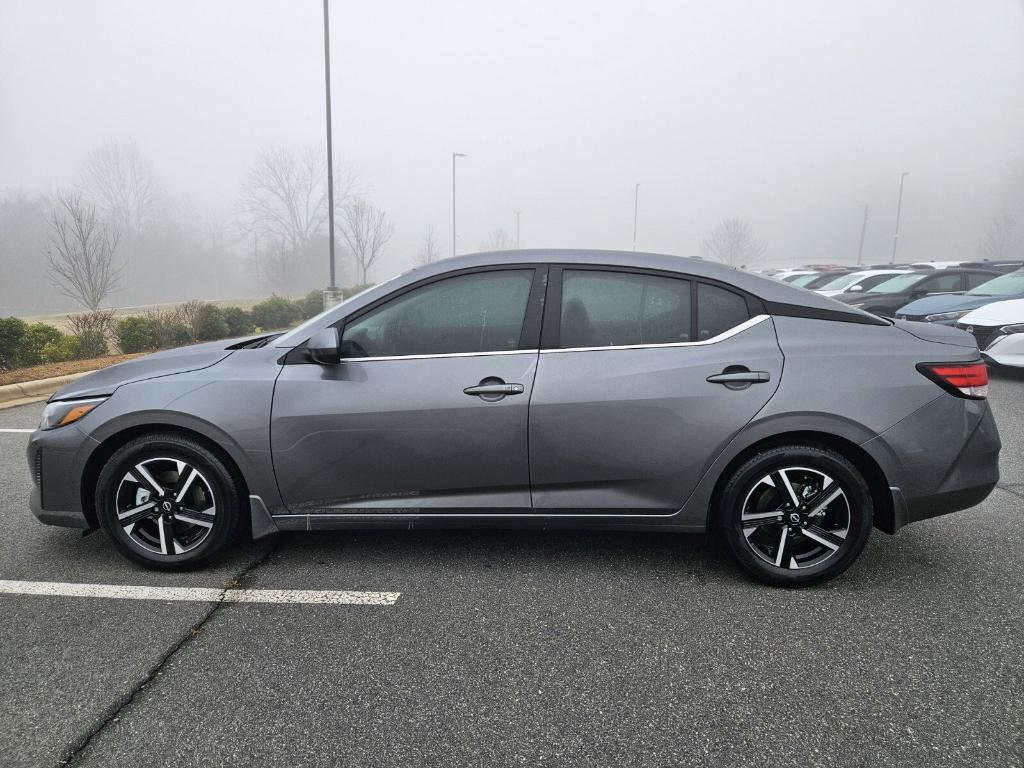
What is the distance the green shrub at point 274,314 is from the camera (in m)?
18.5

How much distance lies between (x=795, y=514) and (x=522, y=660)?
1.44 metres

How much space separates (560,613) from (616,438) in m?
0.82

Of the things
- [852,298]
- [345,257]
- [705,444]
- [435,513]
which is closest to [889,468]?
[705,444]

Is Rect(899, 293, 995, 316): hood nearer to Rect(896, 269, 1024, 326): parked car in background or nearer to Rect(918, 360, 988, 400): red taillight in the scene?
Rect(896, 269, 1024, 326): parked car in background

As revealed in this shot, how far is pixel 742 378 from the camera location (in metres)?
2.93

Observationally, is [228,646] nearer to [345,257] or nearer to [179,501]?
[179,501]

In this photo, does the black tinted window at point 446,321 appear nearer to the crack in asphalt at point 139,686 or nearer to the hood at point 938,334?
the crack in asphalt at point 139,686

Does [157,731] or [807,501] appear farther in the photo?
[807,501]

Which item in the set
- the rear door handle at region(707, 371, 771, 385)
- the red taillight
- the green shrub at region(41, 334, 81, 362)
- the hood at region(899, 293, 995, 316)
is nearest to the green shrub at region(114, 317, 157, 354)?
the green shrub at region(41, 334, 81, 362)

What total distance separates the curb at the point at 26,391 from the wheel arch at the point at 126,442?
576 cm

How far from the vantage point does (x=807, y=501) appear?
2.96 m

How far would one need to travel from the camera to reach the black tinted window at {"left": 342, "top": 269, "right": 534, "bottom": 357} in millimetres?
3105

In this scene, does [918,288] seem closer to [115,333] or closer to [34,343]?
[115,333]

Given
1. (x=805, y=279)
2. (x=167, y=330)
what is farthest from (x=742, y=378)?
(x=805, y=279)
